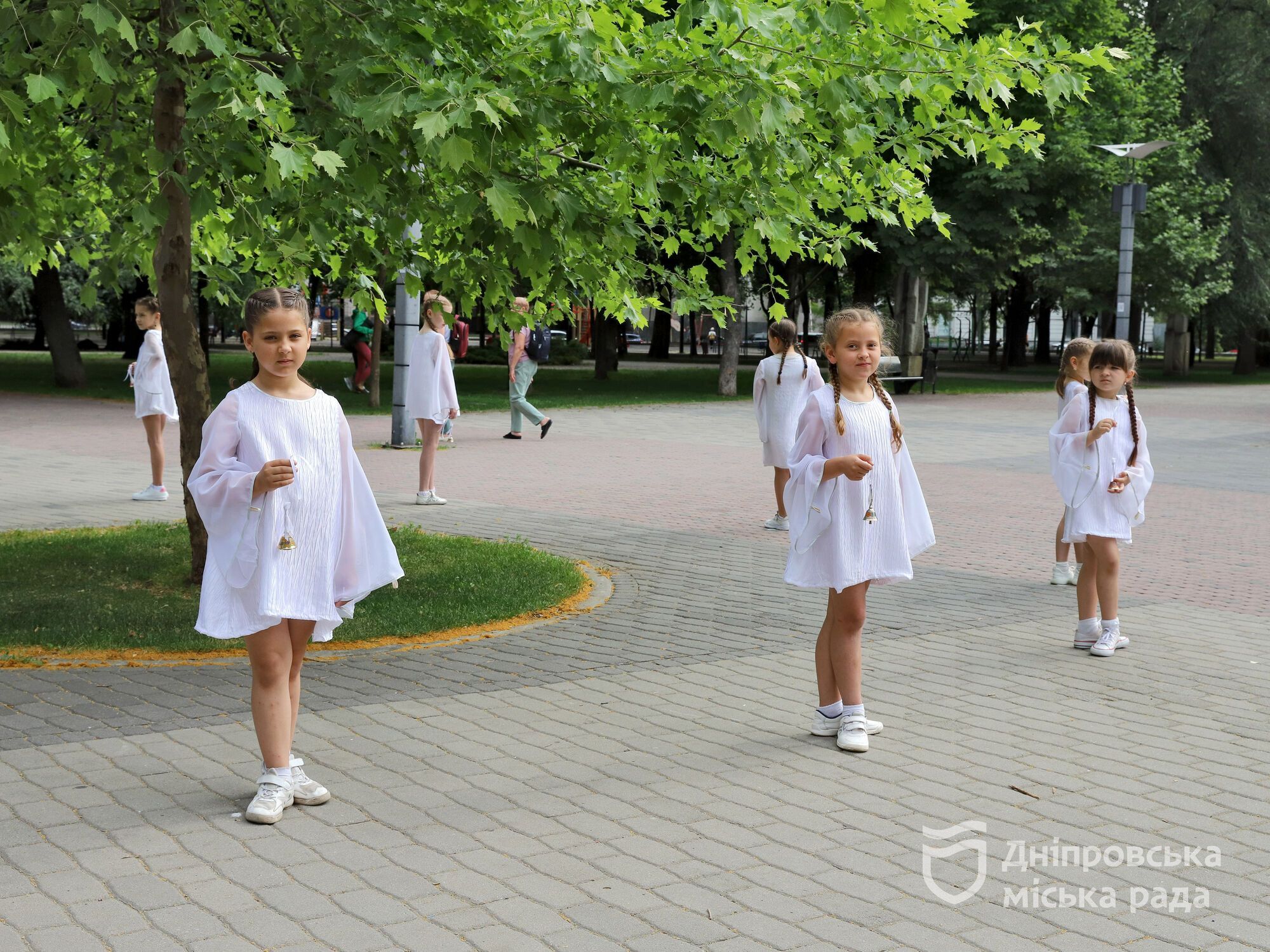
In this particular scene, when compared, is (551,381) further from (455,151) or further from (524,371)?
(455,151)

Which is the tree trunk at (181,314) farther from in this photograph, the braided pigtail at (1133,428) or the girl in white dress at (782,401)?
the braided pigtail at (1133,428)

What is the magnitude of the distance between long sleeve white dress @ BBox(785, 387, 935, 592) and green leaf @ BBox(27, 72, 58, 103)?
3068 millimetres

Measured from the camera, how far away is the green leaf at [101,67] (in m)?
5.47

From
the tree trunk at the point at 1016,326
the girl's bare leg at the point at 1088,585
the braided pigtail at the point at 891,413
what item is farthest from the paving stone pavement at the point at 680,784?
the tree trunk at the point at 1016,326

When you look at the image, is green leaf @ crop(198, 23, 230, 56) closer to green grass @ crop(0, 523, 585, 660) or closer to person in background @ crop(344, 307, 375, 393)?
green grass @ crop(0, 523, 585, 660)

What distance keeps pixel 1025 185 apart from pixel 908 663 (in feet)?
81.9

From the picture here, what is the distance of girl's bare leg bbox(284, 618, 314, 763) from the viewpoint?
4.67 meters

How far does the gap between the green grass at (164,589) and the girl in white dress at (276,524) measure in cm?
234

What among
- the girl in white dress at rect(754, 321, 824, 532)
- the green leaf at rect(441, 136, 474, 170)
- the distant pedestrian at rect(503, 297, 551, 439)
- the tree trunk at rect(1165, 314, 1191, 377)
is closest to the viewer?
the green leaf at rect(441, 136, 474, 170)

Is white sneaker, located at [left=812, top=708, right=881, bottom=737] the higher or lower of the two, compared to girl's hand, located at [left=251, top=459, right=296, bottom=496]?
lower

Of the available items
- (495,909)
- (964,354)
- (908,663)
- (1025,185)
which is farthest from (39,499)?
(964,354)

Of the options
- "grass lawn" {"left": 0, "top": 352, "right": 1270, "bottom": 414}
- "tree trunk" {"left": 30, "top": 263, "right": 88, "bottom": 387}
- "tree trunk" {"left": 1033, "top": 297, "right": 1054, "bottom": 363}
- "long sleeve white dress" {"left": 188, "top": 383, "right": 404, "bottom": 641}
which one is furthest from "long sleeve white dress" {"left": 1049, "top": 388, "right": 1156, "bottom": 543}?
"tree trunk" {"left": 1033, "top": 297, "right": 1054, "bottom": 363}

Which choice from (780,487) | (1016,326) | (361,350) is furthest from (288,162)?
(1016,326)

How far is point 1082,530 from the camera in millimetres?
7281
